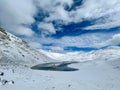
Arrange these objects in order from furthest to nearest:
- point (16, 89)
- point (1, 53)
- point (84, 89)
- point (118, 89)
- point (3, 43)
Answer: point (3, 43) < point (1, 53) < point (118, 89) < point (84, 89) < point (16, 89)

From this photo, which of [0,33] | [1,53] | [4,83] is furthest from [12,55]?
[4,83]

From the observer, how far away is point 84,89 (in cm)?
2211

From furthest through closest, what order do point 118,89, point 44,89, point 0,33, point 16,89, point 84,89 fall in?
point 0,33 → point 118,89 → point 84,89 → point 44,89 → point 16,89

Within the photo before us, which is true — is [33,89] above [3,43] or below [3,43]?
below

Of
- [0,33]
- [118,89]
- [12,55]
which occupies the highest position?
[0,33]

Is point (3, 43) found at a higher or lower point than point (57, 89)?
higher

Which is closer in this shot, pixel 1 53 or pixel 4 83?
pixel 4 83

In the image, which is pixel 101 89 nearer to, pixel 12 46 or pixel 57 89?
pixel 57 89

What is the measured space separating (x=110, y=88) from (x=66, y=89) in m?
6.58

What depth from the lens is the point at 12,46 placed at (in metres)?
124

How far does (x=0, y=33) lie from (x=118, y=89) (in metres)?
123

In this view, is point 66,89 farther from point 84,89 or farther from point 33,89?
point 33,89

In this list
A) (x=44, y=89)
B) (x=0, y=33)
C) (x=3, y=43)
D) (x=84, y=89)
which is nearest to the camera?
(x=44, y=89)

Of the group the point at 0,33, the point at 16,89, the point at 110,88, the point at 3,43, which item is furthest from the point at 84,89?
the point at 0,33
